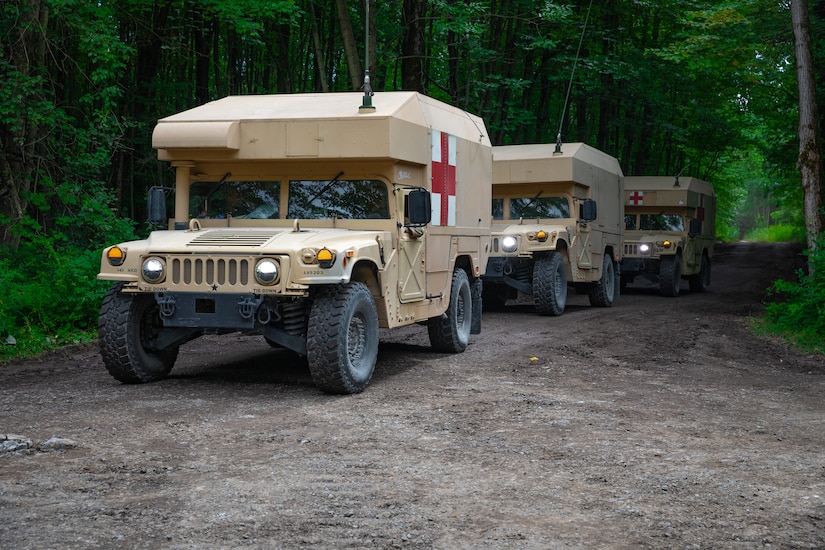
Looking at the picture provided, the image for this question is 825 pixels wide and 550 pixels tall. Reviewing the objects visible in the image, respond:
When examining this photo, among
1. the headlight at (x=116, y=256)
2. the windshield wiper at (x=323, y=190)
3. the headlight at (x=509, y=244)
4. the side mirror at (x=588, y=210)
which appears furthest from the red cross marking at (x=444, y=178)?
the side mirror at (x=588, y=210)

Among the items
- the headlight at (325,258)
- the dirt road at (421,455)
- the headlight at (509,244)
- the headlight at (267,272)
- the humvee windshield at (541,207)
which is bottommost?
the dirt road at (421,455)

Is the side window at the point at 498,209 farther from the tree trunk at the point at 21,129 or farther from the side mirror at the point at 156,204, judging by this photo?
the side mirror at the point at 156,204

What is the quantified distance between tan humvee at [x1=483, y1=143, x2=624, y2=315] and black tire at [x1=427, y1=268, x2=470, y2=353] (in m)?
3.96

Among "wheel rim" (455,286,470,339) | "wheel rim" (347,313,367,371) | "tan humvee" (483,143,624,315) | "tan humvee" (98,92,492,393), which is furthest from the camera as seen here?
"tan humvee" (483,143,624,315)

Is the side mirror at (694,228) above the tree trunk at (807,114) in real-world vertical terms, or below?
below

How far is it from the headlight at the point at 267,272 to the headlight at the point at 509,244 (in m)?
8.14

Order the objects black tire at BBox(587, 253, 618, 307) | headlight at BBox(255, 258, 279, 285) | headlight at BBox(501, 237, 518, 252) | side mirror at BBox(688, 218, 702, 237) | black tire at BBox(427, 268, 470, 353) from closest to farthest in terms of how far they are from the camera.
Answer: headlight at BBox(255, 258, 279, 285)
black tire at BBox(427, 268, 470, 353)
headlight at BBox(501, 237, 518, 252)
black tire at BBox(587, 253, 618, 307)
side mirror at BBox(688, 218, 702, 237)

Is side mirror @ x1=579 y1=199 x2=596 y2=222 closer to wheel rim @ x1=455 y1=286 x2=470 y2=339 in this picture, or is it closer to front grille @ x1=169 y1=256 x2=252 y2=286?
wheel rim @ x1=455 y1=286 x2=470 y2=339

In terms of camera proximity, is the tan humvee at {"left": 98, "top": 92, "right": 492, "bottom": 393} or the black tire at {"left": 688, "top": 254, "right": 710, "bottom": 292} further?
the black tire at {"left": 688, "top": 254, "right": 710, "bottom": 292}

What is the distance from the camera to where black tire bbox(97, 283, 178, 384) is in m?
8.21

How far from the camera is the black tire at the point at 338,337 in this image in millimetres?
7867

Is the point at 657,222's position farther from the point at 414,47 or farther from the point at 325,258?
the point at 325,258

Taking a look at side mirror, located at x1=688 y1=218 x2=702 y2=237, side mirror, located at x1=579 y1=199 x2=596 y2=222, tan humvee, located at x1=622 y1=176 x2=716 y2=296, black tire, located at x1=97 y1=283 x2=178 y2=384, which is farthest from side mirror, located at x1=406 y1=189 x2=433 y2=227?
side mirror, located at x1=688 y1=218 x2=702 y2=237

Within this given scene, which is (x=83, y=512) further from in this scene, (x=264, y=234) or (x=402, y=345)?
(x=402, y=345)
